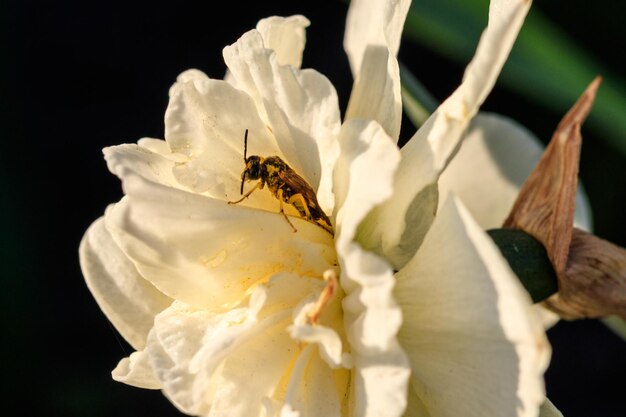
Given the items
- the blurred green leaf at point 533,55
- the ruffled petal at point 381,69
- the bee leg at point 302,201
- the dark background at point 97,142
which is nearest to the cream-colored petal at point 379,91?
the ruffled petal at point 381,69

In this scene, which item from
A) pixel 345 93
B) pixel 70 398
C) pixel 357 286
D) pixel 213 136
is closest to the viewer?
pixel 357 286

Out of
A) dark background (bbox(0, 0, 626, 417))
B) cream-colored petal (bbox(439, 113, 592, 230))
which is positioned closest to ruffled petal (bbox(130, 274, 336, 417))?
cream-colored petal (bbox(439, 113, 592, 230))

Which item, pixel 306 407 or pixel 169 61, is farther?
pixel 169 61

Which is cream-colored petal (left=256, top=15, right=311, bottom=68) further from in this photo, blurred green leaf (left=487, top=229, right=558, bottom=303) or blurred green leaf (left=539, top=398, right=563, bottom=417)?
blurred green leaf (left=539, top=398, right=563, bottom=417)

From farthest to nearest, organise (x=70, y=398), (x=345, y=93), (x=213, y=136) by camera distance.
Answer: (x=345, y=93) → (x=70, y=398) → (x=213, y=136)

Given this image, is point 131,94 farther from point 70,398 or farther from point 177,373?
point 177,373

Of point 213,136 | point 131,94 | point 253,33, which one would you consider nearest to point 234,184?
point 213,136

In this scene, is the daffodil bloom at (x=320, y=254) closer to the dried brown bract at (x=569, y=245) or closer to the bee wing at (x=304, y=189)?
the bee wing at (x=304, y=189)
